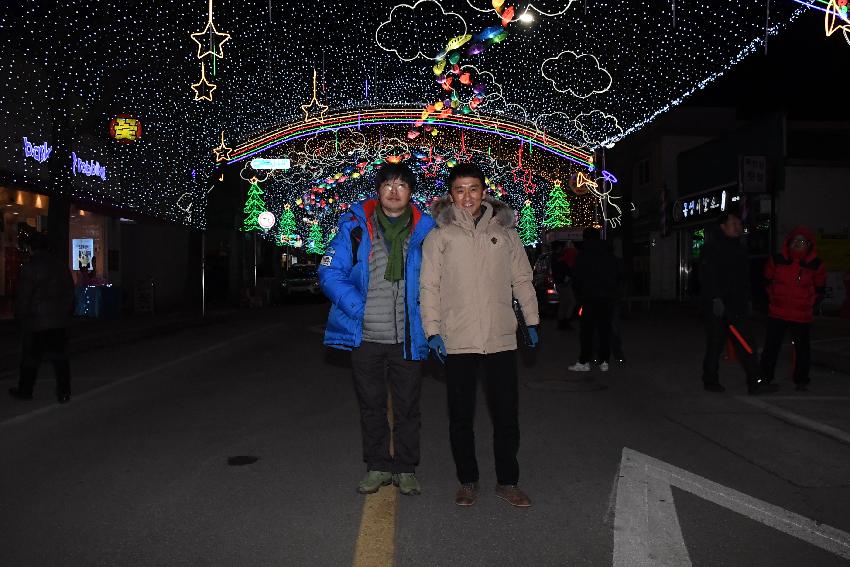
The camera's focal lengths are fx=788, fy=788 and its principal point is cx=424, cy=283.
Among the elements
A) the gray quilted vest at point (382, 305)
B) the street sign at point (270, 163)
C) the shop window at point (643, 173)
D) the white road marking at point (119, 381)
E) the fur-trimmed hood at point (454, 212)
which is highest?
the shop window at point (643, 173)

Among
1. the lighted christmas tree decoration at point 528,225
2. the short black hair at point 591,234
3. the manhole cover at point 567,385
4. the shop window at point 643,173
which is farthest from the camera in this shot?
the lighted christmas tree decoration at point 528,225

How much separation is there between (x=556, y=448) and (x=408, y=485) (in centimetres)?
168

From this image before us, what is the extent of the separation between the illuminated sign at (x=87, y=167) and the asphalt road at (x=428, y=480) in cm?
1228

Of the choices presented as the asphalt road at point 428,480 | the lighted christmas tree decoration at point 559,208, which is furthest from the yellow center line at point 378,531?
the lighted christmas tree decoration at point 559,208

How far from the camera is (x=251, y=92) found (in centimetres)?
2084

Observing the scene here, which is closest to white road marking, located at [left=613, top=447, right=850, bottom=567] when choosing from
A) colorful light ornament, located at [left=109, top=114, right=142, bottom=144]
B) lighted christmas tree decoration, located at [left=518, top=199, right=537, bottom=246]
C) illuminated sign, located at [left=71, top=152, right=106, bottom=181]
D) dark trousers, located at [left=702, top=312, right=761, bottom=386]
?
dark trousers, located at [left=702, top=312, right=761, bottom=386]

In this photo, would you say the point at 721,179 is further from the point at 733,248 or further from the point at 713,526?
the point at 713,526

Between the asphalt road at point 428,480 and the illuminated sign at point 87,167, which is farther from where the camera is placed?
the illuminated sign at point 87,167

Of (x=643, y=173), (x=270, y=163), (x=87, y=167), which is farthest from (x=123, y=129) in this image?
(x=643, y=173)

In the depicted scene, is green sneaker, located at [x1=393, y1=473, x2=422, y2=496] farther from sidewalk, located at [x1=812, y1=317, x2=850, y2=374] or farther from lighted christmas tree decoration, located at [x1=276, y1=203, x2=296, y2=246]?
lighted christmas tree decoration, located at [x1=276, y1=203, x2=296, y2=246]

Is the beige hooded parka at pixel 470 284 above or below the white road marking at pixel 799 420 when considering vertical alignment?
above

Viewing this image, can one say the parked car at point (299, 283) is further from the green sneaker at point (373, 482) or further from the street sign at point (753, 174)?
the green sneaker at point (373, 482)

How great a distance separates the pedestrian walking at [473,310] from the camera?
452cm

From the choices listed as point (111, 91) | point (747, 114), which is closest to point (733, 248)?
point (111, 91)
